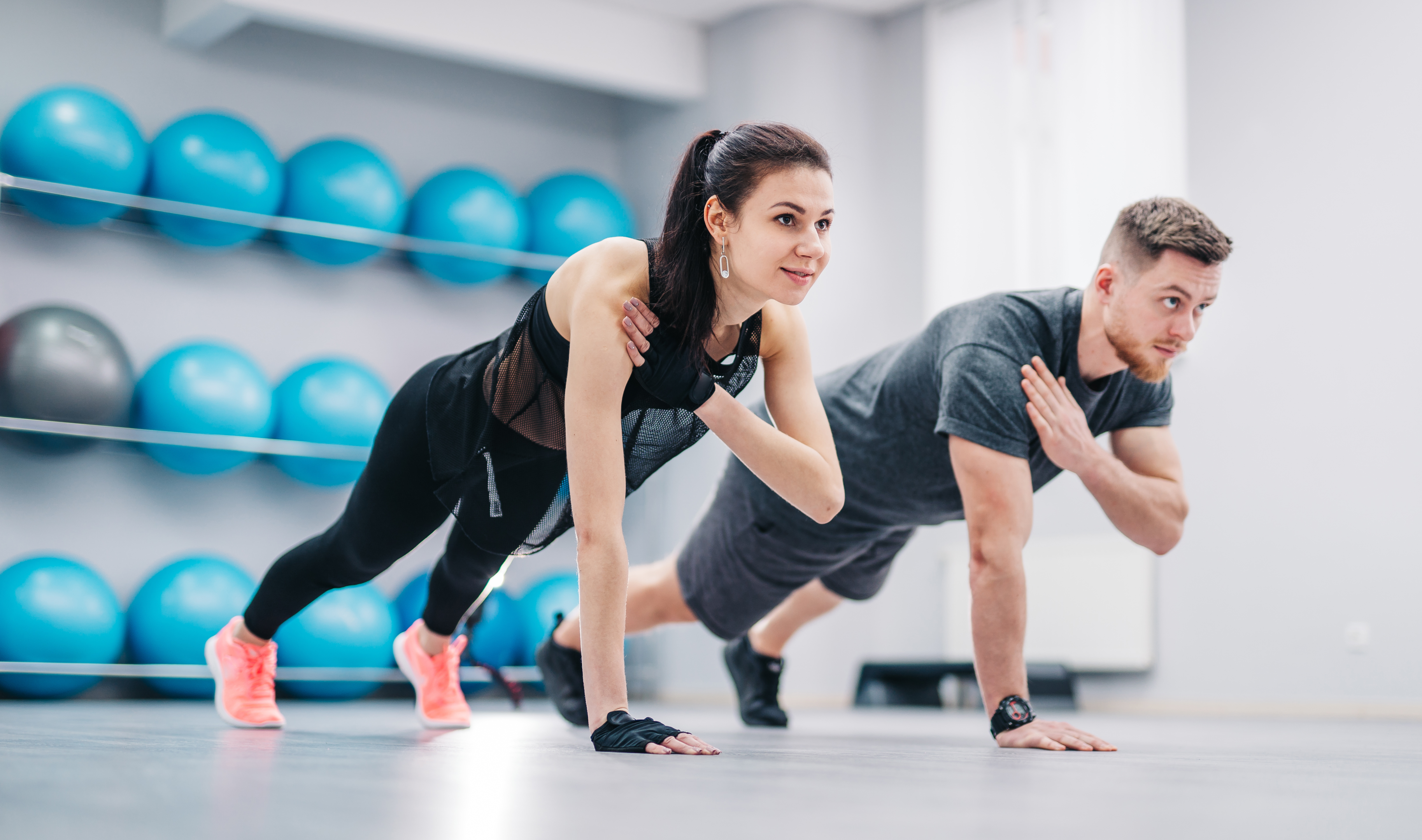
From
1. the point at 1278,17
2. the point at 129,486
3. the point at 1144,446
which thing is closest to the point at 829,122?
the point at 1278,17

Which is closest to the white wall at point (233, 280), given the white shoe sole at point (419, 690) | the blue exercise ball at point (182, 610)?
the blue exercise ball at point (182, 610)

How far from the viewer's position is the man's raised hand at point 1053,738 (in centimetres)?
196

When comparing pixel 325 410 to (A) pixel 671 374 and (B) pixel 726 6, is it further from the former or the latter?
(A) pixel 671 374

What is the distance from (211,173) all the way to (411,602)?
167 cm

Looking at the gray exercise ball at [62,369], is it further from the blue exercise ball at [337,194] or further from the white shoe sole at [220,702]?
the white shoe sole at [220,702]

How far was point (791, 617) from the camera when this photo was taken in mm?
3131

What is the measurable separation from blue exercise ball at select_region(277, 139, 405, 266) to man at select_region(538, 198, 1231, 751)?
2.52 meters

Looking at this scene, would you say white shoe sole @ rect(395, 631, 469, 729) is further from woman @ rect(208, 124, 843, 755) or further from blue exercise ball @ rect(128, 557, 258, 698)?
blue exercise ball @ rect(128, 557, 258, 698)

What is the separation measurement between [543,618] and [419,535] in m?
2.55

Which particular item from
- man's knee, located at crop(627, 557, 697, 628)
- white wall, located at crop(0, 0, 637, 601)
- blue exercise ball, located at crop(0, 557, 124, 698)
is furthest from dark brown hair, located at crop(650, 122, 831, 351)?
white wall, located at crop(0, 0, 637, 601)

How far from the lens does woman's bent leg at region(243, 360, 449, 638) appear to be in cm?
225

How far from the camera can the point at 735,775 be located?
1.39m

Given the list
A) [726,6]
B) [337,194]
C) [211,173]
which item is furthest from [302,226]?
[726,6]

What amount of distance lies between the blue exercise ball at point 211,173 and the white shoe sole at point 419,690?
2.44 metres
